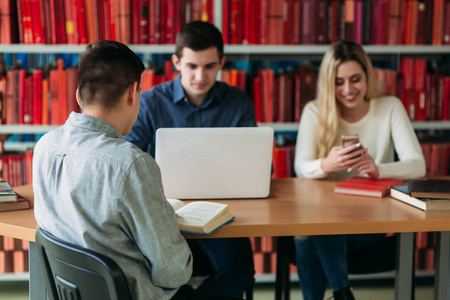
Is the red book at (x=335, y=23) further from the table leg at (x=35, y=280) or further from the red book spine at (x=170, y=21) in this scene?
the table leg at (x=35, y=280)

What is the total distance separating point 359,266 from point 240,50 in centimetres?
124

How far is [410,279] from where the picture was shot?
1.48m

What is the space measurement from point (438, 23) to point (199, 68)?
4.72 feet

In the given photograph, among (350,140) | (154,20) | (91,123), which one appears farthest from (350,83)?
(91,123)

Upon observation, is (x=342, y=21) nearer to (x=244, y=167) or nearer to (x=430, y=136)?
(x=430, y=136)

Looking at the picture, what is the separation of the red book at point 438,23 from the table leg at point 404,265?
1.60 m

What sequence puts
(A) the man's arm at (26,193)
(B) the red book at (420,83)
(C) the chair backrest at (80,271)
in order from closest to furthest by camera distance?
(C) the chair backrest at (80,271) < (A) the man's arm at (26,193) < (B) the red book at (420,83)

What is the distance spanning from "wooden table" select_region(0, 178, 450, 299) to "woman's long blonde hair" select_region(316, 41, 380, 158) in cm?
54

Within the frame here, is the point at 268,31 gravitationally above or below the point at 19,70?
above

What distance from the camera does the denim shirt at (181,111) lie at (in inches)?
83.7

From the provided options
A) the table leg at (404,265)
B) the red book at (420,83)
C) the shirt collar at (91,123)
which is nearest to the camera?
the shirt collar at (91,123)

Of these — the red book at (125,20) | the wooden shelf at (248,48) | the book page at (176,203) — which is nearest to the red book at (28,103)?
the wooden shelf at (248,48)

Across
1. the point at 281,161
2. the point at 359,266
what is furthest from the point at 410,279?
the point at 281,161

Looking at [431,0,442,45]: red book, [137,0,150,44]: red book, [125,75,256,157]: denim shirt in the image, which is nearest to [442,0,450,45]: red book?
[431,0,442,45]: red book
